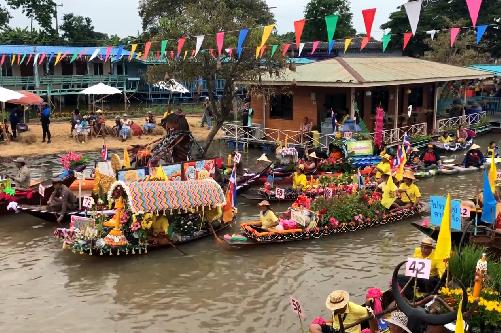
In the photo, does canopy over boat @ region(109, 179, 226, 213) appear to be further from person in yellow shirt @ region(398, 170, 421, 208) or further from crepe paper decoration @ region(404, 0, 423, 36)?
crepe paper decoration @ region(404, 0, 423, 36)

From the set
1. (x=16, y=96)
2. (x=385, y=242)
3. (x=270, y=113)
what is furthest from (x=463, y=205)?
(x=16, y=96)

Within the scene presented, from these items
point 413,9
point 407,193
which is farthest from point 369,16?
point 407,193

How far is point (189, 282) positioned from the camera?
12.1m

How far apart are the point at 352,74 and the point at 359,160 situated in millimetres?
4463

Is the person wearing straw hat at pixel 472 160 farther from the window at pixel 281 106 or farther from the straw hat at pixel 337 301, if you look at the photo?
the straw hat at pixel 337 301

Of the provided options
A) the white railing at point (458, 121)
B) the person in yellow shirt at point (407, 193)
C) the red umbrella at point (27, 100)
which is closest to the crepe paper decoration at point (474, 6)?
the person in yellow shirt at point (407, 193)

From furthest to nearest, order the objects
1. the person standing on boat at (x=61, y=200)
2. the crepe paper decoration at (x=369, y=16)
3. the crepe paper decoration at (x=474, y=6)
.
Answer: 1. the person standing on boat at (x=61, y=200)
2. the crepe paper decoration at (x=369, y=16)
3. the crepe paper decoration at (x=474, y=6)

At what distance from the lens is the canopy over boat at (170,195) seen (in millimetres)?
12617

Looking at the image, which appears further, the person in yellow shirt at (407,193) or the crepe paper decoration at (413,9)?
the person in yellow shirt at (407,193)

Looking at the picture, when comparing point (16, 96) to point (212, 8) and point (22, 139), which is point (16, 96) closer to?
point (22, 139)

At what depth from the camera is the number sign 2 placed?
7.69 metres

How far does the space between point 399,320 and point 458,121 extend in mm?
Result: 26588

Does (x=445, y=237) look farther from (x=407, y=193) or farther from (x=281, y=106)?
(x=281, y=106)

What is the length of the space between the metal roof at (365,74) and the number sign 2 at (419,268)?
16.5 metres
